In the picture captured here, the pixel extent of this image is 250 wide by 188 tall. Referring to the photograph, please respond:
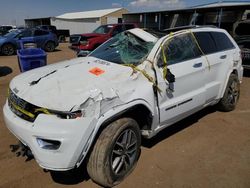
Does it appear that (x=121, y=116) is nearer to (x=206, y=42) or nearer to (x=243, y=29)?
(x=206, y=42)

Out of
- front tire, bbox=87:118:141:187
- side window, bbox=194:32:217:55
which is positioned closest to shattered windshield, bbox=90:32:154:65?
front tire, bbox=87:118:141:187

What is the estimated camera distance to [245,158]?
347 centimetres

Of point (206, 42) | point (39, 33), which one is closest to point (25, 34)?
point (39, 33)

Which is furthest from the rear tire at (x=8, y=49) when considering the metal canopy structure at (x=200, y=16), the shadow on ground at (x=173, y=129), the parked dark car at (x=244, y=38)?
the metal canopy structure at (x=200, y=16)

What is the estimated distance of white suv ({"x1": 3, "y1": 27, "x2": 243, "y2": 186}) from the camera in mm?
2449

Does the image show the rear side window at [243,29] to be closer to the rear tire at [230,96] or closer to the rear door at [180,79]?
the rear tire at [230,96]

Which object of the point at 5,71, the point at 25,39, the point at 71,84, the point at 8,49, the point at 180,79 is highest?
the point at 71,84

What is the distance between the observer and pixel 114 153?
2.85 metres

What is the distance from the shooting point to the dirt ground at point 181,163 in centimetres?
296

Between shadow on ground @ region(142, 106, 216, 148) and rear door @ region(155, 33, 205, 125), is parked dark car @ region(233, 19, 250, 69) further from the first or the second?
rear door @ region(155, 33, 205, 125)

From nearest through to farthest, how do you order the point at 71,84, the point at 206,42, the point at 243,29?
the point at 71,84 → the point at 206,42 → the point at 243,29

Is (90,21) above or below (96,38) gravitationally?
above

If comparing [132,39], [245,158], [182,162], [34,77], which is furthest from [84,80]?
[245,158]

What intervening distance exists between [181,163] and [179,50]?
64.1 inches
